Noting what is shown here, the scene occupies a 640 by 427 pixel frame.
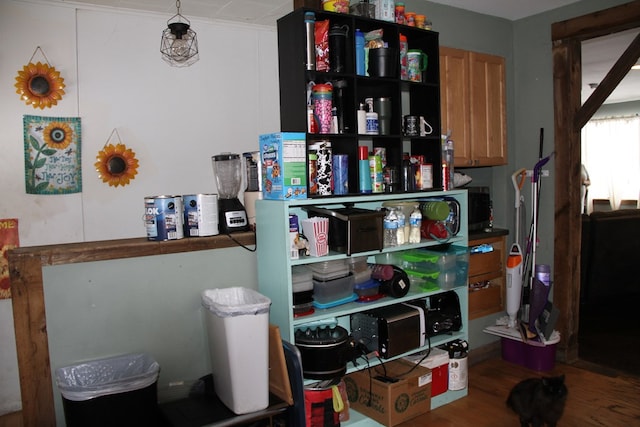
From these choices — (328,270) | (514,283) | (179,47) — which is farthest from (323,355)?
(179,47)

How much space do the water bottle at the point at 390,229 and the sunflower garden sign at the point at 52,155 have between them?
231 cm

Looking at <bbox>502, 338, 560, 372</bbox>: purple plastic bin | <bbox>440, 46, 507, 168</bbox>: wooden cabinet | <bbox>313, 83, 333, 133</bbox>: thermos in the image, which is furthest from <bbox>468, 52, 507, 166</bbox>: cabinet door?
<bbox>313, 83, 333, 133</bbox>: thermos

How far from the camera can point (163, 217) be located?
2.46 meters

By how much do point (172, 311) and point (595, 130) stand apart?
8606mm

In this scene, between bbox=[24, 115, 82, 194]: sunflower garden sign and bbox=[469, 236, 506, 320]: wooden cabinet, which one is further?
bbox=[469, 236, 506, 320]: wooden cabinet

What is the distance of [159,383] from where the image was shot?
2.47 m

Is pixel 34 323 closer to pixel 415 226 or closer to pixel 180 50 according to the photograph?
pixel 415 226

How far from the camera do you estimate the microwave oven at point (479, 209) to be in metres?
3.94

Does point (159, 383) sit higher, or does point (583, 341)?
point (159, 383)

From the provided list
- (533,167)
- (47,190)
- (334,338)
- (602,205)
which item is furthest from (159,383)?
(602,205)

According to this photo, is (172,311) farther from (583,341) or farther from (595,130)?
(595,130)

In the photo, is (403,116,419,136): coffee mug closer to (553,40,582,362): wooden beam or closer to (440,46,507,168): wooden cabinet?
(440,46,507,168): wooden cabinet

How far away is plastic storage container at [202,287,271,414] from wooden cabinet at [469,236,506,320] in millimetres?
2142

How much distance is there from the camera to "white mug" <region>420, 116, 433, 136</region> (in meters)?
3.19
